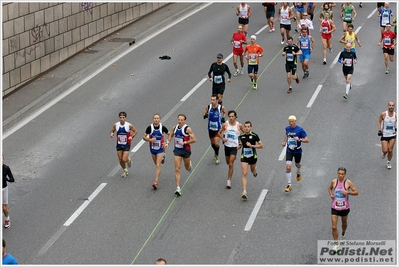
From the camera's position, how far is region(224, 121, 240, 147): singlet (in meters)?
18.3

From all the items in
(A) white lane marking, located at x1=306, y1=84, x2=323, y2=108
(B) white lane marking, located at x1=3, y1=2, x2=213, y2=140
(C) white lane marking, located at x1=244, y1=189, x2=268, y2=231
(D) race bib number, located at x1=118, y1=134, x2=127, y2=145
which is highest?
(D) race bib number, located at x1=118, y1=134, x2=127, y2=145

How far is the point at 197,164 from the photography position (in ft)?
65.5

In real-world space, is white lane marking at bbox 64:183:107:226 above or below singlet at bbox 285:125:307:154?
Answer: below

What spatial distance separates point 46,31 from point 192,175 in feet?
29.6

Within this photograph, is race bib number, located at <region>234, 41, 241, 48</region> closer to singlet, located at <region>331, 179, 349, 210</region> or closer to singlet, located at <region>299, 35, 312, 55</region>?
singlet, located at <region>299, 35, 312, 55</region>

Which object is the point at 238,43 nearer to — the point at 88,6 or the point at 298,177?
the point at 88,6

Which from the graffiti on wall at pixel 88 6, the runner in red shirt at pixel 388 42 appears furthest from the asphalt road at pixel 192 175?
the graffiti on wall at pixel 88 6

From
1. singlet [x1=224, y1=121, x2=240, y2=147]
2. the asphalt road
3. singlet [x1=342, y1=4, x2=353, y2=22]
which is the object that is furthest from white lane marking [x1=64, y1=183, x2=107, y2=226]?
singlet [x1=342, y1=4, x2=353, y2=22]

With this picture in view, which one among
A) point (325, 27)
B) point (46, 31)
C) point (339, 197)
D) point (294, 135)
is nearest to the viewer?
point (339, 197)

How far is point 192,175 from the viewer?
763 inches

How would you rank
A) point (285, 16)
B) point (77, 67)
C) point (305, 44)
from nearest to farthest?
1. point (305, 44)
2. point (77, 67)
3. point (285, 16)

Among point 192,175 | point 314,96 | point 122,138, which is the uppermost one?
point 122,138

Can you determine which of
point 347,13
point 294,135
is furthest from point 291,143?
point 347,13

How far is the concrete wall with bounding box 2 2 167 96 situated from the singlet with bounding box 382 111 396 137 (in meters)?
10.7
